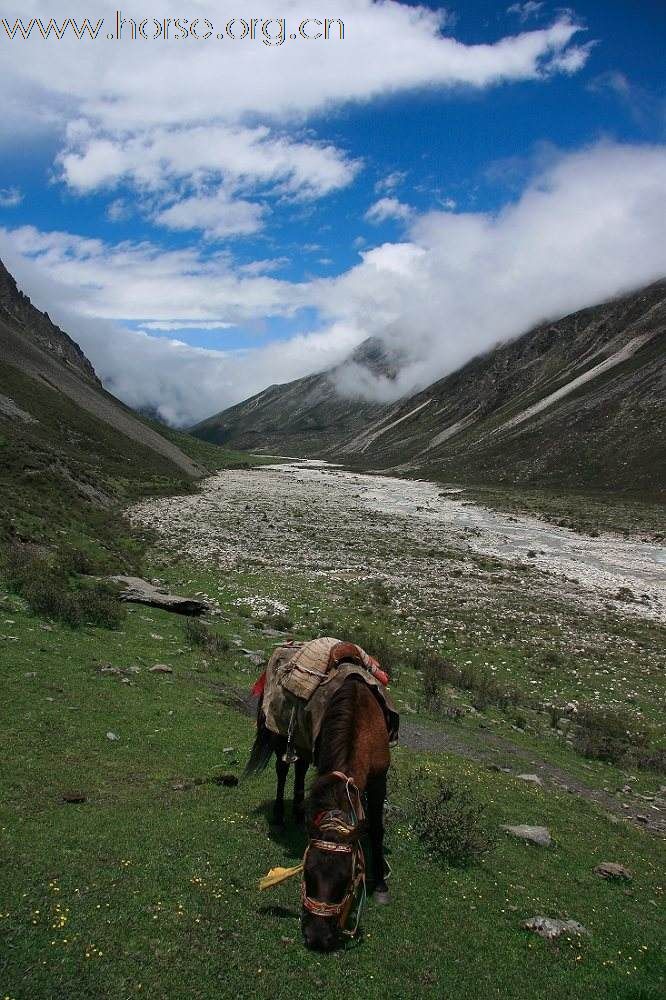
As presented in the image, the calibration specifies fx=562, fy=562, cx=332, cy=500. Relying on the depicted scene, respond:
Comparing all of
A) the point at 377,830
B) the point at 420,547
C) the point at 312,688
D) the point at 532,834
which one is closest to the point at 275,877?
the point at 377,830

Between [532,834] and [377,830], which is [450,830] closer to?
[377,830]

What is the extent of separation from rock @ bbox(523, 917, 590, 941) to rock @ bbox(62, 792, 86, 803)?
20.7 feet

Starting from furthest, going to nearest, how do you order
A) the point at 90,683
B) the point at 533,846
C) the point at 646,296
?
the point at 646,296, the point at 90,683, the point at 533,846

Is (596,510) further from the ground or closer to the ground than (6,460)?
closer to the ground

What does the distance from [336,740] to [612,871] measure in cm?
550

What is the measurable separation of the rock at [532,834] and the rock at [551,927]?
2.09 m

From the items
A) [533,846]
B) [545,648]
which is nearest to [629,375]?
[545,648]

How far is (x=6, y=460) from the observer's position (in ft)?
141

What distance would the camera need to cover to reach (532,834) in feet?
31.7

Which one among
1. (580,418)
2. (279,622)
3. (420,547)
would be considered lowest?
(279,622)

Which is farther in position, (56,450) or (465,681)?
(56,450)

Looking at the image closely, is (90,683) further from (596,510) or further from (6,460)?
(596,510)

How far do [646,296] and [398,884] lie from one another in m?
208

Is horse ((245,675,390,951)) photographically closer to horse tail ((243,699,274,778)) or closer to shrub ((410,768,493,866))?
horse tail ((243,699,274,778))
